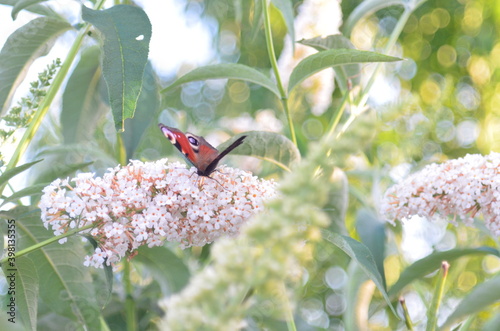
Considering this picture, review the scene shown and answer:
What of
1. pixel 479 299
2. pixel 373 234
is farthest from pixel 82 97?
pixel 479 299

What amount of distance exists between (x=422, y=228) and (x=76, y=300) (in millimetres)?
1002

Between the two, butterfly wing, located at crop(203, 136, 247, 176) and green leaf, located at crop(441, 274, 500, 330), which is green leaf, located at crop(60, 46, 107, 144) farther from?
green leaf, located at crop(441, 274, 500, 330)

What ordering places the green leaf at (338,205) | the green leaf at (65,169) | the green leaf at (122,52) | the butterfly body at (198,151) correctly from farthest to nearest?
1. the green leaf at (338,205)
2. the green leaf at (65,169)
3. the butterfly body at (198,151)
4. the green leaf at (122,52)

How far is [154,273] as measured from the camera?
112cm

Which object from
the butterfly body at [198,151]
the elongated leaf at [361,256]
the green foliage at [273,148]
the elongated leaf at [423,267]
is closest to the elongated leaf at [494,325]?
the green foliage at [273,148]

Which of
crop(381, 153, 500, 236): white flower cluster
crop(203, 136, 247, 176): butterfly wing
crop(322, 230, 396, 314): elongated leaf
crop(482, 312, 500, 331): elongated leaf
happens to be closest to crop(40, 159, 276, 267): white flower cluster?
crop(203, 136, 247, 176): butterfly wing

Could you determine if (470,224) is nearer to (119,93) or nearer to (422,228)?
(422,228)

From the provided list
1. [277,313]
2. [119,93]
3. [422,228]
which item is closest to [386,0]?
[422,228]

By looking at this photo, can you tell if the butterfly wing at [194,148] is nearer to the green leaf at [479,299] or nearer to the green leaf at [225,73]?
the green leaf at [225,73]

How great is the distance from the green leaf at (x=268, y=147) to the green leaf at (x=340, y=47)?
24 centimetres

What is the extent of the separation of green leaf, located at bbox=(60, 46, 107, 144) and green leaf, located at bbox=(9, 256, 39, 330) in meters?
0.46

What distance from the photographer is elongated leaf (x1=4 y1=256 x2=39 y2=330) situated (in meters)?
0.91

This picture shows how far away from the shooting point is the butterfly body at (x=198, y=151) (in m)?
0.94

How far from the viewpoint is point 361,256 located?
2.85 feet
